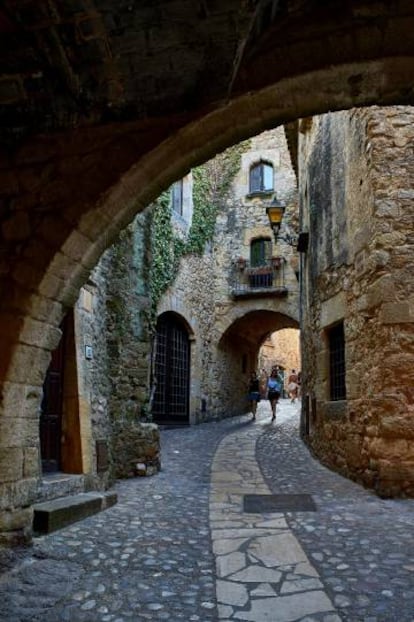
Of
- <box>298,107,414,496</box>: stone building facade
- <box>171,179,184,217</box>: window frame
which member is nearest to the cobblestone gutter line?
<box>298,107,414,496</box>: stone building facade

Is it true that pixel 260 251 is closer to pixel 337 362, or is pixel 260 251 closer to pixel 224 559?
pixel 337 362

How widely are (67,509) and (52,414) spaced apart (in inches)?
42.2

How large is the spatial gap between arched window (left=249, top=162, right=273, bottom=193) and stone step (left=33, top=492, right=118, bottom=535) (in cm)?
1326

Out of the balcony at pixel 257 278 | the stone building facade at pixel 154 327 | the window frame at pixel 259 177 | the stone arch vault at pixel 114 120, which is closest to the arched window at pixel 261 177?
the window frame at pixel 259 177

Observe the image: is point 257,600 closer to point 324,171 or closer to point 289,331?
point 324,171

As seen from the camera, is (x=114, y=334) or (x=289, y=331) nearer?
(x=114, y=334)

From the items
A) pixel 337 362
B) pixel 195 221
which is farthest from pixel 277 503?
pixel 195 221

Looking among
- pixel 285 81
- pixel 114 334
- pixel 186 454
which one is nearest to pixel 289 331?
pixel 186 454

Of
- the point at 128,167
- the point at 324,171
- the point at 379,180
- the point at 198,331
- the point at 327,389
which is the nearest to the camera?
the point at 128,167

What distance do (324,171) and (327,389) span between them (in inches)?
125

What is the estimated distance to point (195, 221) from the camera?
44.7ft

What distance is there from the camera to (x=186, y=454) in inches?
317

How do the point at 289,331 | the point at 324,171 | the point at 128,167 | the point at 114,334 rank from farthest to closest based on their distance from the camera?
1. the point at 289,331
2. the point at 324,171
3. the point at 114,334
4. the point at 128,167

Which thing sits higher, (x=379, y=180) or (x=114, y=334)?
(x=379, y=180)
